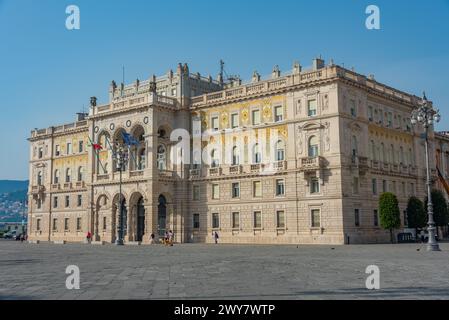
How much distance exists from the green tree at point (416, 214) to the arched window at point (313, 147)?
13.0m

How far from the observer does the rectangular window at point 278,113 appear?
5263 cm

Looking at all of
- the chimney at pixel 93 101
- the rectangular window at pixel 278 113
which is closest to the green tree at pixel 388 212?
the rectangular window at pixel 278 113

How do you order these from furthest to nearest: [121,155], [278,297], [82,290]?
[121,155] → [82,290] → [278,297]

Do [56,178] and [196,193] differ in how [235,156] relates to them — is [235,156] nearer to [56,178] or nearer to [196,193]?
[196,193]

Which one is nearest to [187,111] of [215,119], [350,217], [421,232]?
[215,119]

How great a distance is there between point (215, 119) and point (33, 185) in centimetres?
3726

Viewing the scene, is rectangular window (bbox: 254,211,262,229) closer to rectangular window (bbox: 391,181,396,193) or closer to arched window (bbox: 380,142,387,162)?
arched window (bbox: 380,142,387,162)

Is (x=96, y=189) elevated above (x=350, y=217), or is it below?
above

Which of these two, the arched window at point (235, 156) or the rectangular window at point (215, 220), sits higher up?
the arched window at point (235, 156)

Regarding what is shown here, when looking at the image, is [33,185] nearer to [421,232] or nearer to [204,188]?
[204,188]

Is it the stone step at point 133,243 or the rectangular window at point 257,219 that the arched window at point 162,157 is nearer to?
the stone step at point 133,243

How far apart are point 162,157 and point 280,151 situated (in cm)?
1500

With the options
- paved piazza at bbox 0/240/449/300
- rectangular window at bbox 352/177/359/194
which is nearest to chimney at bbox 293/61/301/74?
rectangular window at bbox 352/177/359/194

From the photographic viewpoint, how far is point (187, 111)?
2381 inches
